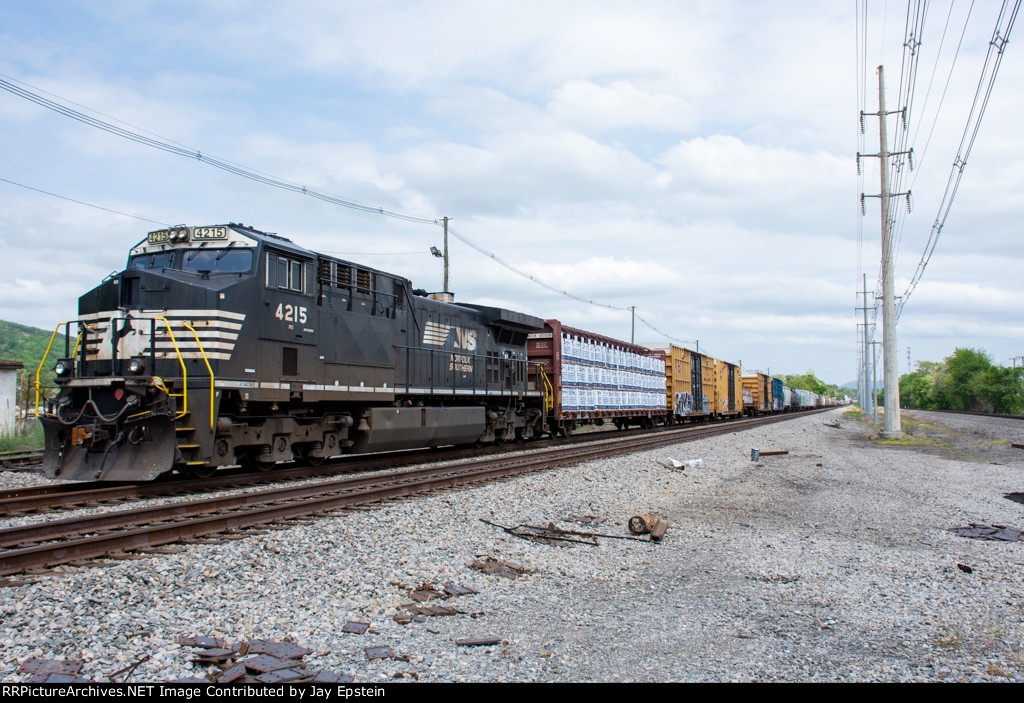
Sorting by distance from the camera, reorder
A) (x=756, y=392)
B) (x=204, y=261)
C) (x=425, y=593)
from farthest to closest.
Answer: (x=756, y=392) < (x=204, y=261) < (x=425, y=593)

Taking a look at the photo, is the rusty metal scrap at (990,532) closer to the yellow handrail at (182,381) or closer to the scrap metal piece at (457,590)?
the scrap metal piece at (457,590)

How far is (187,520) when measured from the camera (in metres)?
6.48

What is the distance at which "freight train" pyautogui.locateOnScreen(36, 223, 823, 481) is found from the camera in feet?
27.9

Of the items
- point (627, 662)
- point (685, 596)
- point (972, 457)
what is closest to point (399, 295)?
point (685, 596)

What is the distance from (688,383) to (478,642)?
2853 cm

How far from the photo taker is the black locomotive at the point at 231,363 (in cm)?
846

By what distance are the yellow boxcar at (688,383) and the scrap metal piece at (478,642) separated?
1023 inches

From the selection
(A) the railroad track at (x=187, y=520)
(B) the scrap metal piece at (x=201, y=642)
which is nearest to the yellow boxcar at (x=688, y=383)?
(A) the railroad track at (x=187, y=520)

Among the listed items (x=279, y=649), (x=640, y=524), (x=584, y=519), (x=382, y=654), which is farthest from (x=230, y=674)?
(x=584, y=519)

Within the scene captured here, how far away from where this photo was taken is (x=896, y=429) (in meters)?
21.2

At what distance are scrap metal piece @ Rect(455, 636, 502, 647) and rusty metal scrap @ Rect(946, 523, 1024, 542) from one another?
231 inches

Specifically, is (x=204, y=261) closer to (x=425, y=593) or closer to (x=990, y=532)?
(x=425, y=593)

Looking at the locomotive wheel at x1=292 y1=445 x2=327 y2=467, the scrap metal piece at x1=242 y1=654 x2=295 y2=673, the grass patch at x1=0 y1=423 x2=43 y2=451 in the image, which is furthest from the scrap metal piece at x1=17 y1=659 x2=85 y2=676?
the grass patch at x1=0 y1=423 x2=43 y2=451
